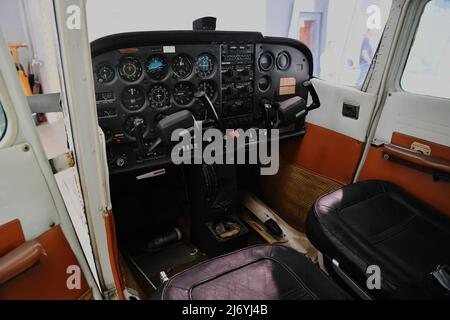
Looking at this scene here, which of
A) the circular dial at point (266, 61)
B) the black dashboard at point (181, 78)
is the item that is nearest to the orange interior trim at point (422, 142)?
the black dashboard at point (181, 78)

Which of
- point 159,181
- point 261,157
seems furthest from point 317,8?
point 159,181

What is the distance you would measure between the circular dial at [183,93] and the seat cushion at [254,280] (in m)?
1.01

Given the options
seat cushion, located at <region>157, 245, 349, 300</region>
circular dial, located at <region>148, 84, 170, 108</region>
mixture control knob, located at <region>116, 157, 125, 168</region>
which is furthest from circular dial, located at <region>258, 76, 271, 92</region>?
seat cushion, located at <region>157, 245, 349, 300</region>

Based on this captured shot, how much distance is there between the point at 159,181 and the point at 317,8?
9.35 feet

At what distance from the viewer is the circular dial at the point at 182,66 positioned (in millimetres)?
1677

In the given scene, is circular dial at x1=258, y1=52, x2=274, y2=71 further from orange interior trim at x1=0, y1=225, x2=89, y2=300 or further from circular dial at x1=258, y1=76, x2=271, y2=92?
orange interior trim at x1=0, y1=225, x2=89, y2=300

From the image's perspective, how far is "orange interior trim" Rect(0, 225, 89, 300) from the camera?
77 centimetres

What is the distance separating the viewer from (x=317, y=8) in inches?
138

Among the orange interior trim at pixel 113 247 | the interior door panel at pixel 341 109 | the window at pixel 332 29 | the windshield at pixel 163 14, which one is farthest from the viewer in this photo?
the window at pixel 332 29

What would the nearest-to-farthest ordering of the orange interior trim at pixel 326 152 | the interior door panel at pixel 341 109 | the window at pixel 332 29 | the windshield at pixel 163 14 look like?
the interior door panel at pixel 341 109 → the orange interior trim at pixel 326 152 → the windshield at pixel 163 14 → the window at pixel 332 29

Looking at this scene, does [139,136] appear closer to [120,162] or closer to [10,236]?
[120,162]

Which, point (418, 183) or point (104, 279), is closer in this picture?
point (104, 279)

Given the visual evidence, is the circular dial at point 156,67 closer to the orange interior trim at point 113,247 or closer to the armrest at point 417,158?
the orange interior trim at point 113,247

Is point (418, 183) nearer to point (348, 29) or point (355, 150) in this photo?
point (355, 150)
